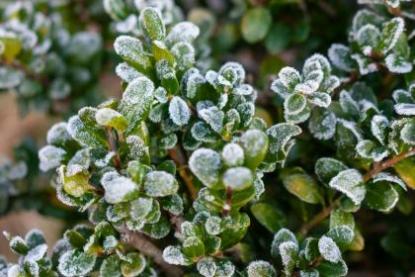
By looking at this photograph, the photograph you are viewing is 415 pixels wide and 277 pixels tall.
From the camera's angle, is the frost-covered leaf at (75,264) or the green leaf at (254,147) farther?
the frost-covered leaf at (75,264)

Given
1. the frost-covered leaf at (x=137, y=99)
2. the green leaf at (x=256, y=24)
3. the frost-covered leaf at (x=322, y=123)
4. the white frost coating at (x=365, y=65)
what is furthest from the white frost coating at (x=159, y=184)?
the green leaf at (x=256, y=24)

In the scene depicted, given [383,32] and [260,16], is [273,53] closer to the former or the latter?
[260,16]

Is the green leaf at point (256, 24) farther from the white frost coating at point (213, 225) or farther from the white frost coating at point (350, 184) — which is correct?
the white frost coating at point (213, 225)

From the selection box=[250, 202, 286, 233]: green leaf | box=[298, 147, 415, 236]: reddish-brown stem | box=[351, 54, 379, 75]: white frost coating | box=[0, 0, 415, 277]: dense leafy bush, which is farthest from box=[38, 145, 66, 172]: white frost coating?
box=[351, 54, 379, 75]: white frost coating

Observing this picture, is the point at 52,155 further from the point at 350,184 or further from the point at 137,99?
the point at 350,184

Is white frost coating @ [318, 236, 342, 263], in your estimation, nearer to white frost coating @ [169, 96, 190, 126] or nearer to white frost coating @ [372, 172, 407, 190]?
white frost coating @ [372, 172, 407, 190]

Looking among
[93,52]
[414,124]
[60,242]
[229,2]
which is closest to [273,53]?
[229,2]

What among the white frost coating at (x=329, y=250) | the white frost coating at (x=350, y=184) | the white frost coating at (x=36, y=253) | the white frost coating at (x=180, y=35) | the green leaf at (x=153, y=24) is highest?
the green leaf at (x=153, y=24)

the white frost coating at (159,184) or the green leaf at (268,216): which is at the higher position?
the white frost coating at (159,184)
